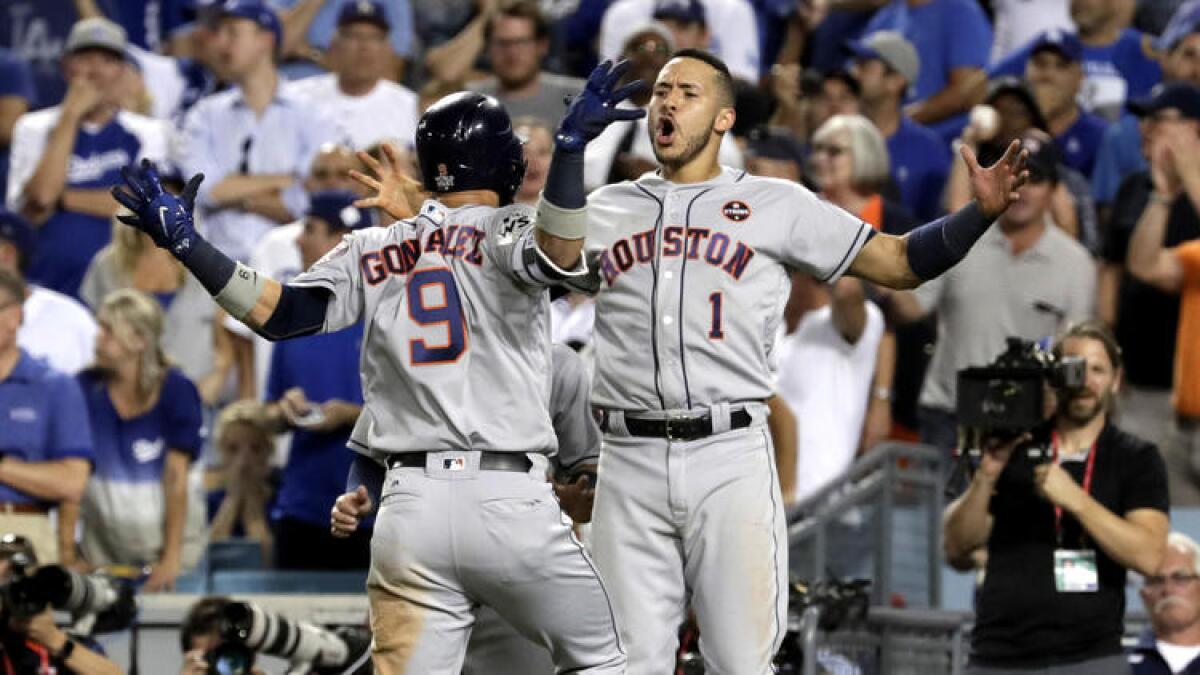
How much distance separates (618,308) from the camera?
6.49 metres

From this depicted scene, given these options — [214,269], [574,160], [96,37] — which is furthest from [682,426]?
[96,37]

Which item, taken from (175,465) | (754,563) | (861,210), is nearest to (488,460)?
(754,563)

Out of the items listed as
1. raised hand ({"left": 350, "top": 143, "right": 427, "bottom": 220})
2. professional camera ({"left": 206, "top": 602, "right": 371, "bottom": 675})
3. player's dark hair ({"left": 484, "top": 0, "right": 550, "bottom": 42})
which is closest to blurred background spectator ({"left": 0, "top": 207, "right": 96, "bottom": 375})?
professional camera ({"left": 206, "top": 602, "right": 371, "bottom": 675})

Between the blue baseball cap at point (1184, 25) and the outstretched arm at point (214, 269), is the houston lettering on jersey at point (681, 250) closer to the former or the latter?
the outstretched arm at point (214, 269)

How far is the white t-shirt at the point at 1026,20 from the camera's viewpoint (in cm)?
1239

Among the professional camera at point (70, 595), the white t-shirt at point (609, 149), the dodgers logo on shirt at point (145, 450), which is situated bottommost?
the professional camera at point (70, 595)

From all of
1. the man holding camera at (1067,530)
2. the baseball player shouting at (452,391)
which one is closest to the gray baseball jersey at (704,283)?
the baseball player shouting at (452,391)

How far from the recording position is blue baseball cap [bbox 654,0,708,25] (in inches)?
462

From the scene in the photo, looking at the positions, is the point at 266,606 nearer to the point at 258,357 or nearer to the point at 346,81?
the point at 258,357

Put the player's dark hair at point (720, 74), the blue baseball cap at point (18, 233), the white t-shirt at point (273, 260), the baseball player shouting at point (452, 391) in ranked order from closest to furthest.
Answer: the baseball player shouting at point (452, 391), the player's dark hair at point (720, 74), the blue baseball cap at point (18, 233), the white t-shirt at point (273, 260)

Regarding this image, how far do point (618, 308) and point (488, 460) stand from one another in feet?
3.06

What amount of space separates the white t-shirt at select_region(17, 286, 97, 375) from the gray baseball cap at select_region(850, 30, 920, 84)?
4.20 m

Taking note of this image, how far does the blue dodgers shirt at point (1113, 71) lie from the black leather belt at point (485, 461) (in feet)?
22.6

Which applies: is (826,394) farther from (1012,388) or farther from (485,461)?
(485,461)
